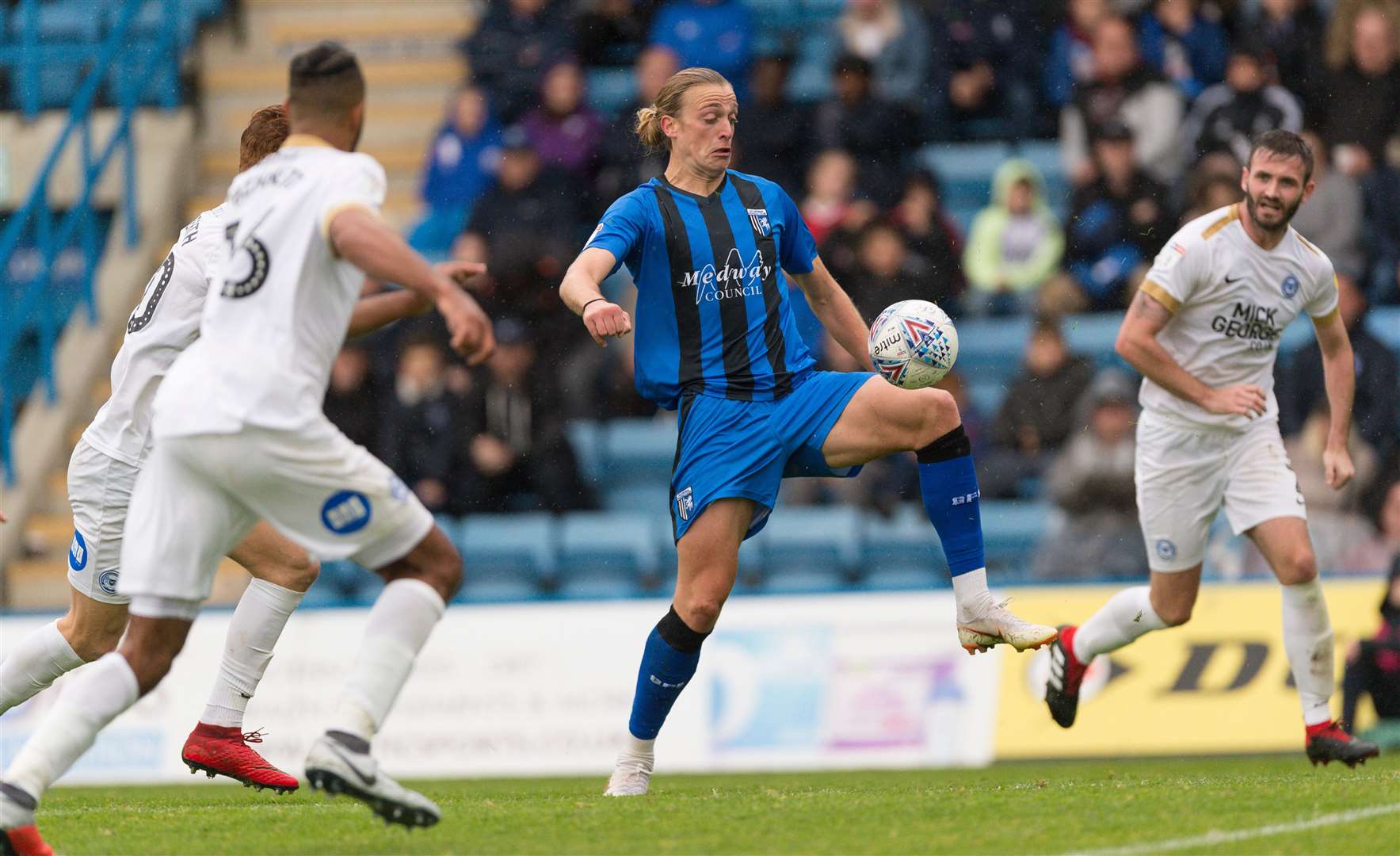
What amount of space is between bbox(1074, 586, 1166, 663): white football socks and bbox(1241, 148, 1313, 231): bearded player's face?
175 centimetres

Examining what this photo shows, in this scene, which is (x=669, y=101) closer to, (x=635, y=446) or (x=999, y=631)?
(x=999, y=631)

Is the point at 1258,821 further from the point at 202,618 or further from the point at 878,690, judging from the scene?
the point at 202,618

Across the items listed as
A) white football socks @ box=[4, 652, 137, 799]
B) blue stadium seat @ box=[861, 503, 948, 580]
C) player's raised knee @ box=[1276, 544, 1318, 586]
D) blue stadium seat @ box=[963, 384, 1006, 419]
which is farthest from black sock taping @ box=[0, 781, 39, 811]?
blue stadium seat @ box=[963, 384, 1006, 419]

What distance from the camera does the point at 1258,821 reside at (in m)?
5.71

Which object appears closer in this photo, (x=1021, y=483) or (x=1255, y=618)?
(x=1255, y=618)

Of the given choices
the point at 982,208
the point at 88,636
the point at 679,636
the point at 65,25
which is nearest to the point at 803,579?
the point at 982,208

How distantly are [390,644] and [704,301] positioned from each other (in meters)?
2.45

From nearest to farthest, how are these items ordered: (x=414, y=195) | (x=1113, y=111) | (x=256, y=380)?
(x=256, y=380)
(x=1113, y=111)
(x=414, y=195)

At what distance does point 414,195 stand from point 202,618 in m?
5.59

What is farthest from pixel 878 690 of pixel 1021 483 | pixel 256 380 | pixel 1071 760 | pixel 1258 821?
pixel 256 380

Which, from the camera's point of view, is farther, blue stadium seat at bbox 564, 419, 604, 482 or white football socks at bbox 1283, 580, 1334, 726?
blue stadium seat at bbox 564, 419, 604, 482

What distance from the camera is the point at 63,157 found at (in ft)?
51.4

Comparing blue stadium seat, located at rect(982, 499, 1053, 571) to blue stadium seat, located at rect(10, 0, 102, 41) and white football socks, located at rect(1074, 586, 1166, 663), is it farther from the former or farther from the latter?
blue stadium seat, located at rect(10, 0, 102, 41)

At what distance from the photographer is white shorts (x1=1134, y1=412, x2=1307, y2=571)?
25.6ft
